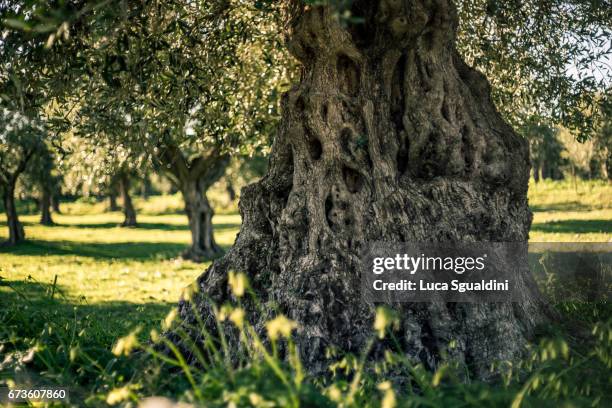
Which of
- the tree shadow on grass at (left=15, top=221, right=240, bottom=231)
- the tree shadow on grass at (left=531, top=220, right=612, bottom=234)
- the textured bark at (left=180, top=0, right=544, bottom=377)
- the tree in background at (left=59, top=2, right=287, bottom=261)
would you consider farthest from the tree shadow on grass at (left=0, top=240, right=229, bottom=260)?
the textured bark at (left=180, top=0, right=544, bottom=377)

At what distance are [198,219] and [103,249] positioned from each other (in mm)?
8273

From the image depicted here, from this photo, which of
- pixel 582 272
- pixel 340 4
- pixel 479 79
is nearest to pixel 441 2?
pixel 479 79

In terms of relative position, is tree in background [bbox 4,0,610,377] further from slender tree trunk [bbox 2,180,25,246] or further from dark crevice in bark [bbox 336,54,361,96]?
slender tree trunk [bbox 2,180,25,246]

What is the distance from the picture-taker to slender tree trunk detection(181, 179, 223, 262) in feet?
79.3

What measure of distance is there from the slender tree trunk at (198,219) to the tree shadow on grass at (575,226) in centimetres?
1521

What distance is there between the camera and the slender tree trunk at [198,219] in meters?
24.2

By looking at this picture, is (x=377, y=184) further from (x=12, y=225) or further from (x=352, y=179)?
(x=12, y=225)

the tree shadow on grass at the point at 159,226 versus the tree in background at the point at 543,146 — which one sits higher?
the tree in background at the point at 543,146

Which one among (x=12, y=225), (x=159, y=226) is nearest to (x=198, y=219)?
(x=12, y=225)

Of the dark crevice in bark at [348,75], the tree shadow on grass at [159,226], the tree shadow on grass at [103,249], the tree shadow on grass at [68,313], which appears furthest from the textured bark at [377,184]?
the tree shadow on grass at [159,226]

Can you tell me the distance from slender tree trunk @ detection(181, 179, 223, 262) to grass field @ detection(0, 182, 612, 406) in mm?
941

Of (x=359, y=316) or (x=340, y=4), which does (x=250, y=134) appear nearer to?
(x=359, y=316)

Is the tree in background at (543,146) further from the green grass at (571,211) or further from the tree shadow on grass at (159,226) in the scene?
Result: the tree shadow on grass at (159,226)

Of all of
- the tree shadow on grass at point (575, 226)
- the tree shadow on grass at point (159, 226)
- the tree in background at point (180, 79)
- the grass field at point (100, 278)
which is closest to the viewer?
the grass field at point (100, 278)
